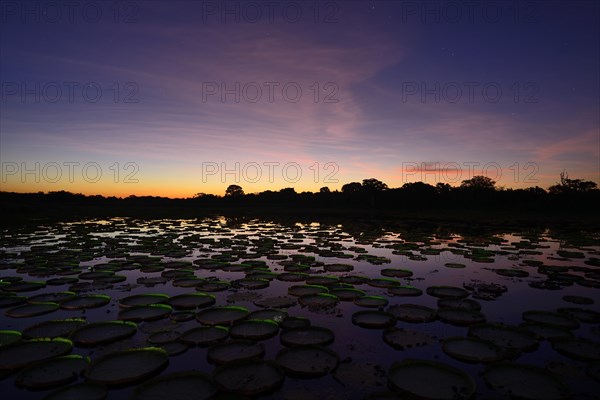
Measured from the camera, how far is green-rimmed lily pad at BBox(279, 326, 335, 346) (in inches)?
234

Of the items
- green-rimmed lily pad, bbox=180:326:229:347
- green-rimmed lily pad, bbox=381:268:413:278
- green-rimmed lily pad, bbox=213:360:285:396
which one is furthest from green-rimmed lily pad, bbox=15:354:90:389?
green-rimmed lily pad, bbox=381:268:413:278


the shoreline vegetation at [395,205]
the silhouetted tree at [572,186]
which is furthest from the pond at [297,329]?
the silhouetted tree at [572,186]

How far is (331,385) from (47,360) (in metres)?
4.48

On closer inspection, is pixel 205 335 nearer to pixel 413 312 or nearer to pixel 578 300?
pixel 413 312

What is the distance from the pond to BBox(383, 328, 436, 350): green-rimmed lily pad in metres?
0.04

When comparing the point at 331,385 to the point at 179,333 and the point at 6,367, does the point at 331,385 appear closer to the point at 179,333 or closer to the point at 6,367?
the point at 179,333

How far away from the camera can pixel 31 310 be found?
24.8ft

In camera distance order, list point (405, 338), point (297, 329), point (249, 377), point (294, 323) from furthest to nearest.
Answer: point (294, 323), point (297, 329), point (405, 338), point (249, 377)

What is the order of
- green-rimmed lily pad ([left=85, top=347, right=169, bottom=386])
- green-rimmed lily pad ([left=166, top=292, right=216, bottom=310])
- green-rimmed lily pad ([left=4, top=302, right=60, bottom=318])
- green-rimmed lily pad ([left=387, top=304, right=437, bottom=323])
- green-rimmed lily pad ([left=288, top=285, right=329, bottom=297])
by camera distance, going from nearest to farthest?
green-rimmed lily pad ([left=85, top=347, right=169, bottom=386]), green-rimmed lily pad ([left=387, top=304, right=437, bottom=323]), green-rimmed lily pad ([left=4, top=302, right=60, bottom=318]), green-rimmed lily pad ([left=166, top=292, right=216, bottom=310]), green-rimmed lily pad ([left=288, top=285, right=329, bottom=297])

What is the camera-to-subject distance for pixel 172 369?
16.7 ft

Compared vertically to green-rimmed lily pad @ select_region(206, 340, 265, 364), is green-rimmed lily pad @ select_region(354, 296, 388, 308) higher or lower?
higher

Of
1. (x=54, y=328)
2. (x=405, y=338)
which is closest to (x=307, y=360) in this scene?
(x=405, y=338)

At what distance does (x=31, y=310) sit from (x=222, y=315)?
4.57 meters

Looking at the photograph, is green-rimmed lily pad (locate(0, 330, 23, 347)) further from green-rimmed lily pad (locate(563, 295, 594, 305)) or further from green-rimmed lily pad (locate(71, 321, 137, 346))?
green-rimmed lily pad (locate(563, 295, 594, 305))
